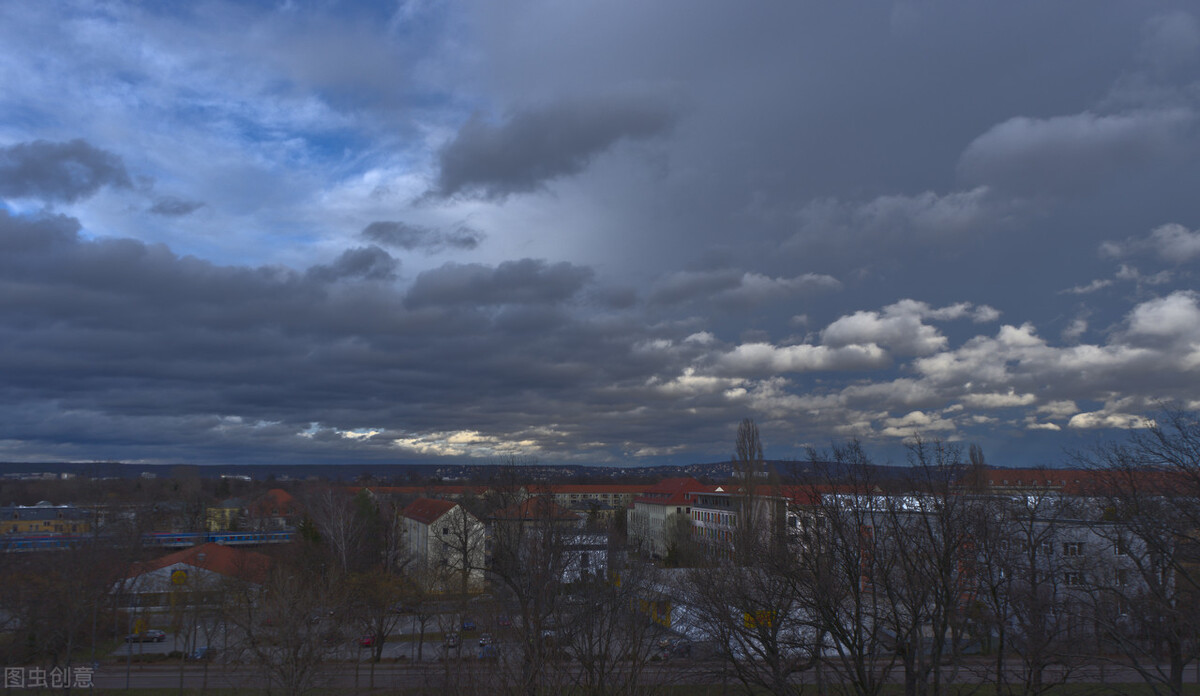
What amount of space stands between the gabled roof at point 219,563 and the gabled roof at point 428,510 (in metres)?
21.8

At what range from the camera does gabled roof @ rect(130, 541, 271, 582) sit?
58500 millimetres

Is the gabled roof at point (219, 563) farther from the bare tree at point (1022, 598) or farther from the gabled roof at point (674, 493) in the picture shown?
the gabled roof at point (674, 493)

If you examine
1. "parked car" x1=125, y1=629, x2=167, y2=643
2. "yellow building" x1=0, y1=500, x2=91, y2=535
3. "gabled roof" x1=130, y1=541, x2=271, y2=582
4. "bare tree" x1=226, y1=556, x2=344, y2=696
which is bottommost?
"parked car" x1=125, y1=629, x2=167, y2=643

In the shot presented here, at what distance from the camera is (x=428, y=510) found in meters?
94.8

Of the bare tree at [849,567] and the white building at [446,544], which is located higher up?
the bare tree at [849,567]

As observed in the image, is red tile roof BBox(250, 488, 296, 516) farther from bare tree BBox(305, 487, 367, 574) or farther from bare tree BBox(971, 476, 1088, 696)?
bare tree BBox(971, 476, 1088, 696)

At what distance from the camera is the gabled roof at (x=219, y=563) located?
58500mm

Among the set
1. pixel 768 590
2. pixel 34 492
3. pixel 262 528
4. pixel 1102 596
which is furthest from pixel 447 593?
pixel 34 492

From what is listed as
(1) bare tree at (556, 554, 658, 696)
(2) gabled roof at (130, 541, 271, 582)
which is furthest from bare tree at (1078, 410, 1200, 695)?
(2) gabled roof at (130, 541, 271, 582)

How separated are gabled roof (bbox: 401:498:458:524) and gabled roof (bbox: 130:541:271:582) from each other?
21790 millimetres

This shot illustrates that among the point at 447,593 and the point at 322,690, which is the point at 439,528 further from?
the point at 322,690

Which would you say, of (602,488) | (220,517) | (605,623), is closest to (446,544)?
(605,623)

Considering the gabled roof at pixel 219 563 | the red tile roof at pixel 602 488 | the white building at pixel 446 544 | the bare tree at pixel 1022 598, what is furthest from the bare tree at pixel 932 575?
the red tile roof at pixel 602 488

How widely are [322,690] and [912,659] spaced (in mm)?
32853
